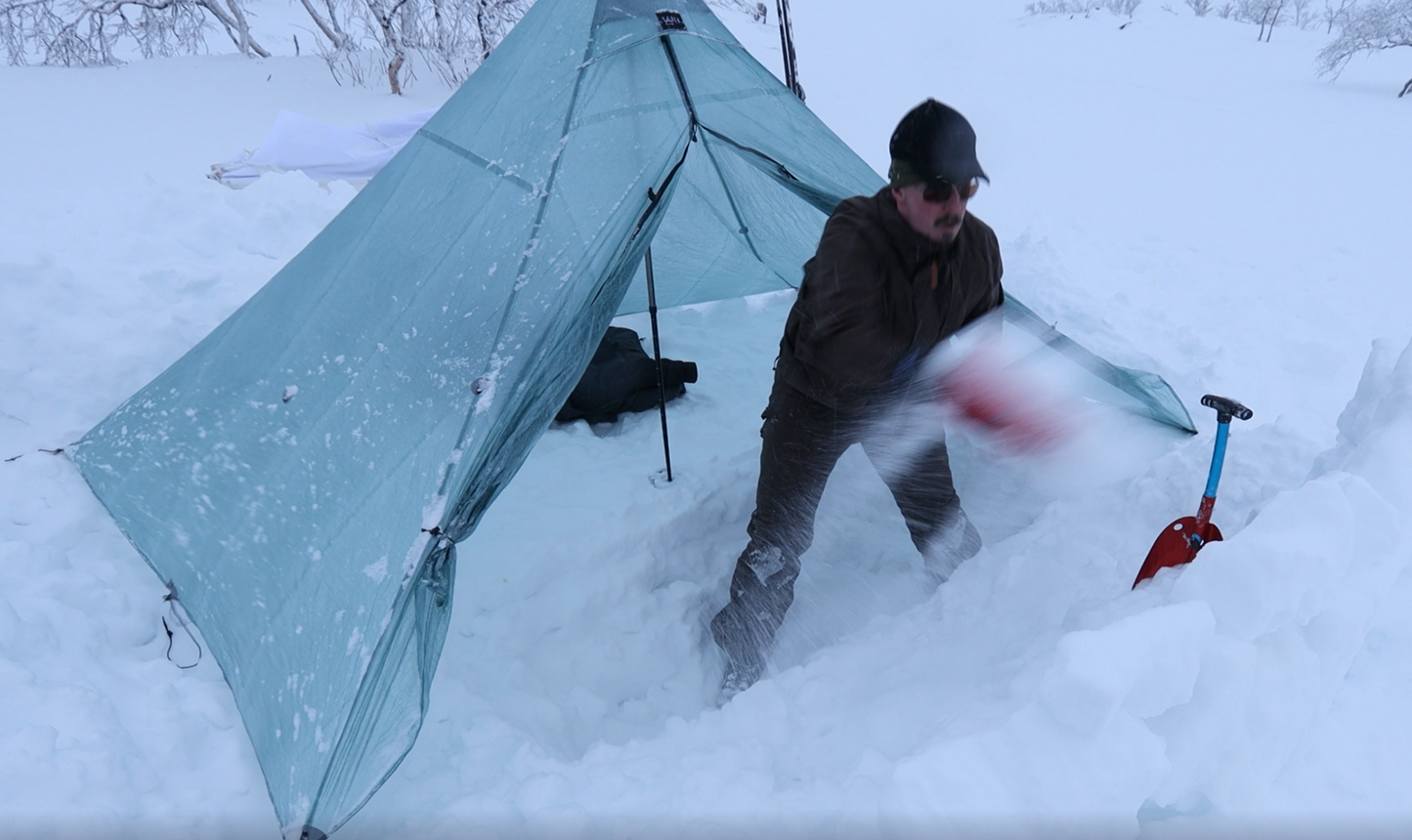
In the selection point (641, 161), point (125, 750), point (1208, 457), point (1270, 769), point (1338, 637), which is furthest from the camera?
point (1208, 457)

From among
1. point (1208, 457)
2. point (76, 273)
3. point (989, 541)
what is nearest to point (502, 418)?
point (989, 541)

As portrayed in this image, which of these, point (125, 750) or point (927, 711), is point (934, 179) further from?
point (125, 750)

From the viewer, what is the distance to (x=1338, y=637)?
1.63 m

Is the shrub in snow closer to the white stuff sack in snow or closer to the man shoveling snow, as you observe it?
the white stuff sack in snow

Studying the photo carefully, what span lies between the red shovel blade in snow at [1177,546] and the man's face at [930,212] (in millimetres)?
927

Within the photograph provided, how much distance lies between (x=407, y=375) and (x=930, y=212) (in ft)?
4.77

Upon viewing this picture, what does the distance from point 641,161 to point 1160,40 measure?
1254 centimetres

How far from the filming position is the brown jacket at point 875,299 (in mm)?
1736

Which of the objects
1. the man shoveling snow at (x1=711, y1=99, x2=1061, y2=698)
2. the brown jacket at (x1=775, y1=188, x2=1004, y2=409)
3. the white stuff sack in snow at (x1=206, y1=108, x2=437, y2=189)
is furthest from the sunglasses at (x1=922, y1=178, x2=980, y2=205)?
the white stuff sack in snow at (x1=206, y1=108, x2=437, y2=189)

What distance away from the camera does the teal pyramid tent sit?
1.82 metres

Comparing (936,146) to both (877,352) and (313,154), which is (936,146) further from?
(313,154)

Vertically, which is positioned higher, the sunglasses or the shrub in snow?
the shrub in snow

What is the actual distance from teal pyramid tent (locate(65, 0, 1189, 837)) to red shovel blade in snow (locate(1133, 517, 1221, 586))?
0.84 m

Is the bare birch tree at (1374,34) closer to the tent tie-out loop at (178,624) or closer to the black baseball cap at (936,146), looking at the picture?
the black baseball cap at (936,146)
